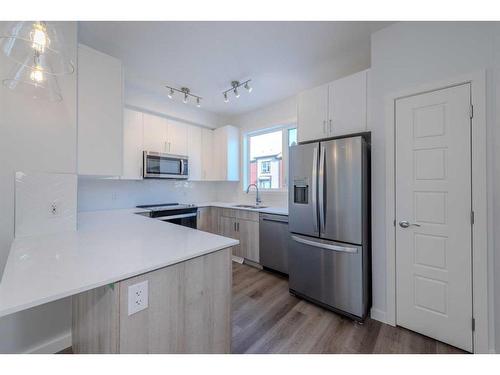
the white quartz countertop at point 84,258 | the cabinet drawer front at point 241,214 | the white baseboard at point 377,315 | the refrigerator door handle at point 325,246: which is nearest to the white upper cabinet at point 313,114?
the refrigerator door handle at point 325,246

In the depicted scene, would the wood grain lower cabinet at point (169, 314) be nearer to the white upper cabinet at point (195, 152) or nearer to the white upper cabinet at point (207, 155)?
the white upper cabinet at point (195, 152)

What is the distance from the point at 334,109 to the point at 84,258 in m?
2.44

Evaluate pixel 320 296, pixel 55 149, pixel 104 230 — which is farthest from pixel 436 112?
pixel 55 149

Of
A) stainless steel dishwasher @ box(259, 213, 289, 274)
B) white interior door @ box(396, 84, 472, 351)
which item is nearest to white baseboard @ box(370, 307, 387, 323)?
white interior door @ box(396, 84, 472, 351)

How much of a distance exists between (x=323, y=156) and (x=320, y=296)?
1438 millimetres

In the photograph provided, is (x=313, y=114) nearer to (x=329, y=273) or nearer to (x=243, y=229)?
(x=329, y=273)

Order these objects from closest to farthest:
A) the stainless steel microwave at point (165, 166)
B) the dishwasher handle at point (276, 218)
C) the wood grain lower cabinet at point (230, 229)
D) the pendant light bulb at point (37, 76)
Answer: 1. the pendant light bulb at point (37, 76)
2. the dishwasher handle at point (276, 218)
3. the stainless steel microwave at point (165, 166)
4. the wood grain lower cabinet at point (230, 229)

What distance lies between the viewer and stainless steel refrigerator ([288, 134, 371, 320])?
190cm

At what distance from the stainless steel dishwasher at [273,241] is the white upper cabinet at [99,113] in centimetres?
195

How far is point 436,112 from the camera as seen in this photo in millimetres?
1676

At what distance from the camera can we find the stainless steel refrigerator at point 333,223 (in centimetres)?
190

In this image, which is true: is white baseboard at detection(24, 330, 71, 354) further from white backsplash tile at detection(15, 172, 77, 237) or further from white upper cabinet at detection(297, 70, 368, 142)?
white upper cabinet at detection(297, 70, 368, 142)

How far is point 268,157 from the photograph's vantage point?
3.87 meters

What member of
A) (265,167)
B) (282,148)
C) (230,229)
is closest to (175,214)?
(230,229)
